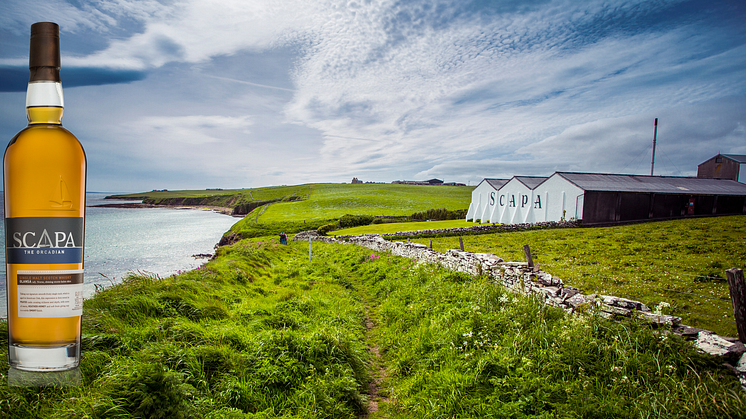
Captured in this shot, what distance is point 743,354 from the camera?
15.8ft

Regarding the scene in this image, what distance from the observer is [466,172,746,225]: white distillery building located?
35062mm

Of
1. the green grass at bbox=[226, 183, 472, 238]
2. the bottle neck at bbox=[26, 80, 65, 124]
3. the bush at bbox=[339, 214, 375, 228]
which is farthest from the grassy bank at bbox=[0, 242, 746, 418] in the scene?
the green grass at bbox=[226, 183, 472, 238]

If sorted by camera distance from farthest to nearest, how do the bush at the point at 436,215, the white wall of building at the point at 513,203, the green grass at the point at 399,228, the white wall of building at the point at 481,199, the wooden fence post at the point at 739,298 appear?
the bush at the point at 436,215 → the white wall of building at the point at 481,199 → the white wall of building at the point at 513,203 → the green grass at the point at 399,228 → the wooden fence post at the point at 739,298

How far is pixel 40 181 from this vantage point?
176 cm

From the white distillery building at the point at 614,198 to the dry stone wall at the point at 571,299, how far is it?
28250 mm

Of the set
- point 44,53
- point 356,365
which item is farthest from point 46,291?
point 356,365

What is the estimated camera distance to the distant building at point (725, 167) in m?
47.0

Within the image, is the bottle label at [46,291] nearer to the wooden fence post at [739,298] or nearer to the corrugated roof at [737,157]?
the wooden fence post at [739,298]

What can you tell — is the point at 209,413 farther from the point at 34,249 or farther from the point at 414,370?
the point at 414,370

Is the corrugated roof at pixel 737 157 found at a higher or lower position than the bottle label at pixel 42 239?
higher

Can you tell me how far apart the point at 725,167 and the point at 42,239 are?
75.8 meters

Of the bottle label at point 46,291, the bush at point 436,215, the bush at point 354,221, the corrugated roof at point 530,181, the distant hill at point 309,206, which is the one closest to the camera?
the bottle label at point 46,291

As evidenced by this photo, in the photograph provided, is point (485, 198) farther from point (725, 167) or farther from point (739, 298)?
point (739, 298)

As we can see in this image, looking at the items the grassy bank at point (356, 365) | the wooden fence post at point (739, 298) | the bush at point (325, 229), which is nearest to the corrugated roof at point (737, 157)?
the bush at point (325, 229)
